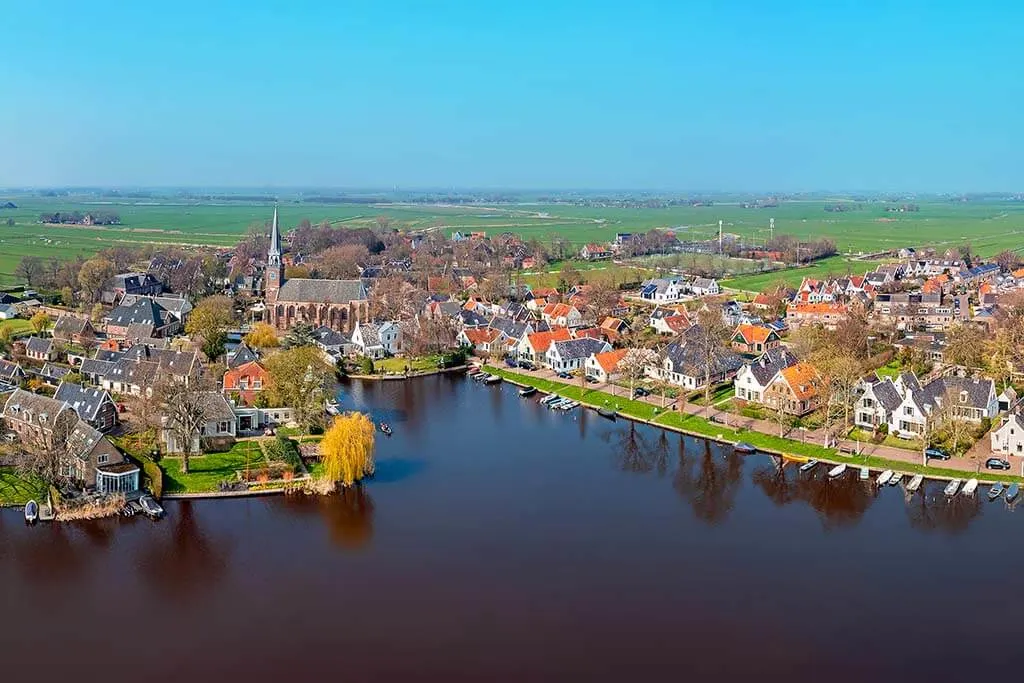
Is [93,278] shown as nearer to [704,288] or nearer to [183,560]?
[704,288]

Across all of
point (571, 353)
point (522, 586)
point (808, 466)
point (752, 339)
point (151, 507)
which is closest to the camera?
point (522, 586)

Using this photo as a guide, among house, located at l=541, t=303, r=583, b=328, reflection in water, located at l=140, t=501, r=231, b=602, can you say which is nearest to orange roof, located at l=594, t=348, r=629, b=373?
house, located at l=541, t=303, r=583, b=328

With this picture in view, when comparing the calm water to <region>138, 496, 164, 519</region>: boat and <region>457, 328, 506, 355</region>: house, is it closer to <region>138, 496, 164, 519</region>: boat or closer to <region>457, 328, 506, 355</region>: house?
<region>138, 496, 164, 519</region>: boat

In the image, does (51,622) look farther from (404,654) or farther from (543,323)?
(543,323)

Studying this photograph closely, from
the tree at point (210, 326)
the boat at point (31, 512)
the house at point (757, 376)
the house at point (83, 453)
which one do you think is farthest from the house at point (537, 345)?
the boat at point (31, 512)

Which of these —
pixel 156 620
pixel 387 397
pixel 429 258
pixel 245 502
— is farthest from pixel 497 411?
pixel 429 258

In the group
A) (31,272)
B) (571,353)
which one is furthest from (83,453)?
(31,272)
